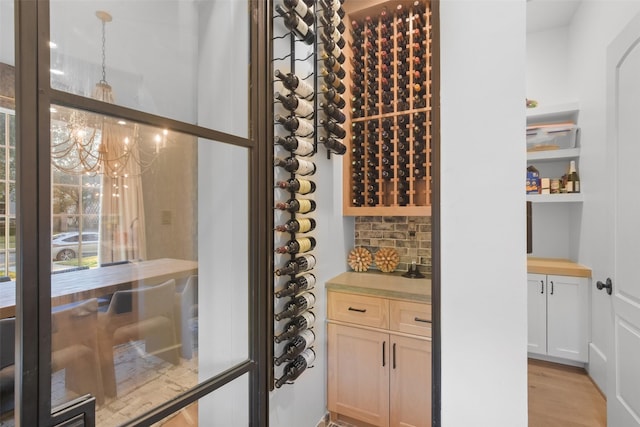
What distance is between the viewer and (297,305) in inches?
62.3

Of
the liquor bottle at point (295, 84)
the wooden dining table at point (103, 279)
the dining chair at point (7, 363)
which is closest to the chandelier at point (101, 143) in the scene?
the wooden dining table at point (103, 279)

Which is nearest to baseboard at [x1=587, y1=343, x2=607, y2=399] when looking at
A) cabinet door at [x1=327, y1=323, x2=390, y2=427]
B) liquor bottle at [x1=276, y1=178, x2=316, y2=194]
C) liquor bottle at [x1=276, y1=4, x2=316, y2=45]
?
cabinet door at [x1=327, y1=323, x2=390, y2=427]

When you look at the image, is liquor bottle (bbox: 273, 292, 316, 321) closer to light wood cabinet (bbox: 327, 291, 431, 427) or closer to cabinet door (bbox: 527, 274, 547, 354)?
light wood cabinet (bbox: 327, 291, 431, 427)

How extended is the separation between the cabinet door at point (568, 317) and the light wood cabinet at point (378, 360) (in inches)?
66.3

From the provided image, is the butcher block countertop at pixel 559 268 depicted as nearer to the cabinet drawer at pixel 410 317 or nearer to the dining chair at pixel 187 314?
the cabinet drawer at pixel 410 317

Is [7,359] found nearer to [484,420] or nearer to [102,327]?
[102,327]

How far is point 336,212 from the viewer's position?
2.21m

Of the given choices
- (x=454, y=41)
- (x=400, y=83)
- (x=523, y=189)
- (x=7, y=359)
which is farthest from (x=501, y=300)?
(x=400, y=83)

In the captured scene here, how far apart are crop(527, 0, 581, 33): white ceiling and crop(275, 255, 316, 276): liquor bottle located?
315cm

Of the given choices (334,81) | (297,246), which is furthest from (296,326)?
(334,81)

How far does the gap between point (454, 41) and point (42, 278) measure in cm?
116

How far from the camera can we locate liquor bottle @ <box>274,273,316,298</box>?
1495 millimetres

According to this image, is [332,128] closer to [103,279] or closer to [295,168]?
[295,168]

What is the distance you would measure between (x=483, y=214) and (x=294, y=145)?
104 cm
